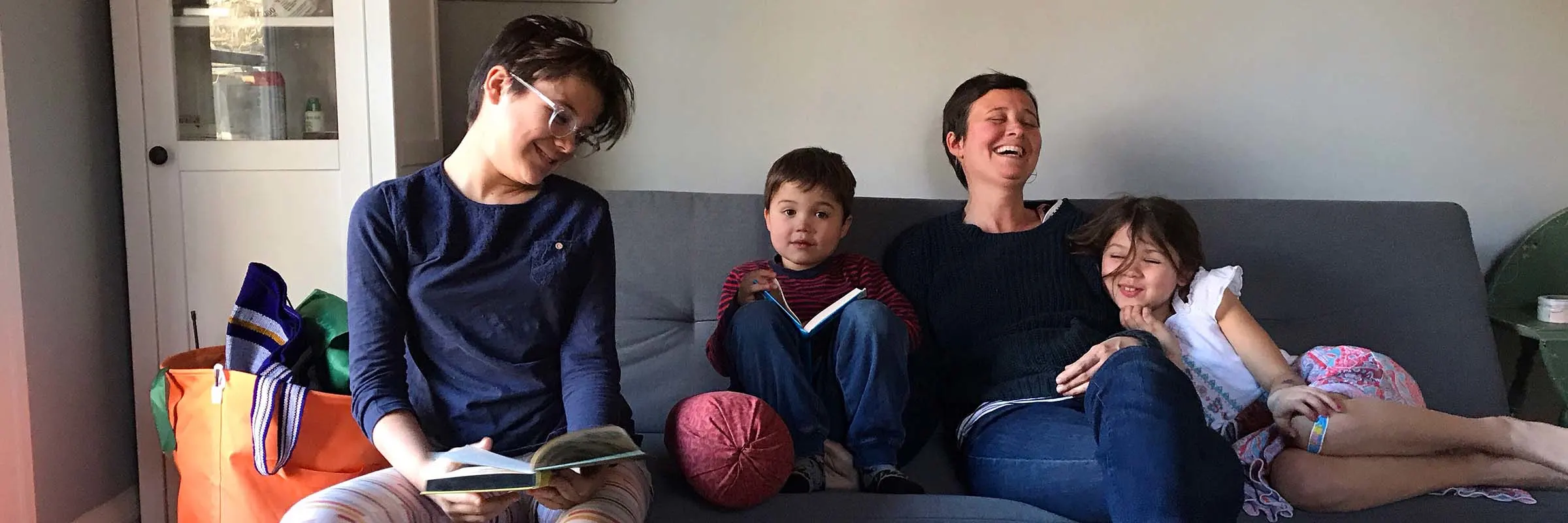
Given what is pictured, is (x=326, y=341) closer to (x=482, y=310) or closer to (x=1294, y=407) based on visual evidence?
(x=482, y=310)

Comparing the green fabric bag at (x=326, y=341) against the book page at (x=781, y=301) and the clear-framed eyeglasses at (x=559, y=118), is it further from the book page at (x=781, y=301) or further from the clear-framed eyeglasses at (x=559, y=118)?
the book page at (x=781, y=301)

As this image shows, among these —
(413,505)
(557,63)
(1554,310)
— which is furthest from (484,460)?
(1554,310)

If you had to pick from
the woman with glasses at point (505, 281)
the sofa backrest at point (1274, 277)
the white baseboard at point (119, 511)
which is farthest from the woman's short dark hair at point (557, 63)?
the white baseboard at point (119, 511)

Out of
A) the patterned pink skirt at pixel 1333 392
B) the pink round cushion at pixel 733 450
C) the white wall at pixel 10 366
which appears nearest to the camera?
the pink round cushion at pixel 733 450

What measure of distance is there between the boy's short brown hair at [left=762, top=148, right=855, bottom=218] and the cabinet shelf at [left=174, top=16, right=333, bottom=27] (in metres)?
0.91

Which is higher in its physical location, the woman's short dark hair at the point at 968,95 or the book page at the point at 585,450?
the woman's short dark hair at the point at 968,95

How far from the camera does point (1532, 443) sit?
156 cm

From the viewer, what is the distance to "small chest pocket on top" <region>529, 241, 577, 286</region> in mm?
1344

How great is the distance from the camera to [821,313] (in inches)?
64.4

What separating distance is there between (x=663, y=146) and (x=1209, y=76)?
1.29 meters

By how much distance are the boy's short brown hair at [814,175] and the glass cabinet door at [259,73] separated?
871 millimetres

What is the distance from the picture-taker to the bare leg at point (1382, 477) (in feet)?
4.84

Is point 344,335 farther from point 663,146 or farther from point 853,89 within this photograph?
point 853,89

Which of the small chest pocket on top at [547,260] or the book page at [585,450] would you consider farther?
the small chest pocket on top at [547,260]
